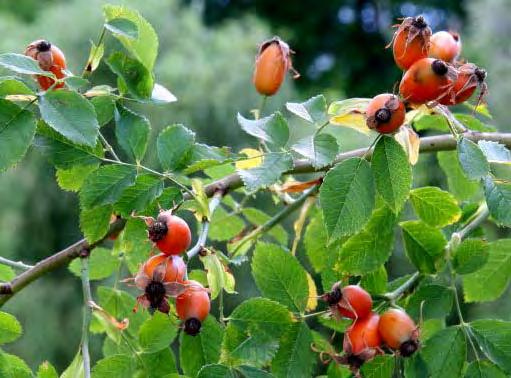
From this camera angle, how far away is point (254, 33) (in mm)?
6055

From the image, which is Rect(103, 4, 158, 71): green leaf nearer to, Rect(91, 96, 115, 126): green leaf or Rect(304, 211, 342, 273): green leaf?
Rect(91, 96, 115, 126): green leaf

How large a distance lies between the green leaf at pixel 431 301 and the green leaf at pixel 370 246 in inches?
1.9

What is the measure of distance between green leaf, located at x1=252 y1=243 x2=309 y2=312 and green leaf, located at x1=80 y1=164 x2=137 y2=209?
127 mm

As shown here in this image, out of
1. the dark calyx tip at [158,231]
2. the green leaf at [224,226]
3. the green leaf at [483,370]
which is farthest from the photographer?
the green leaf at [224,226]

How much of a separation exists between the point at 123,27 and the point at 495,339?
1.30ft

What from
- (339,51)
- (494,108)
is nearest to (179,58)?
(494,108)

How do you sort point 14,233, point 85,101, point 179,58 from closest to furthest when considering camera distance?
point 85,101
point 14,233
point 179,58

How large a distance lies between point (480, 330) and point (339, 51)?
9325mm

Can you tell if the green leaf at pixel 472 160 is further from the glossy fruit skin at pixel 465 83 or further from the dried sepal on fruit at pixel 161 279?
the dried sepal on fruit at pixel 161 279

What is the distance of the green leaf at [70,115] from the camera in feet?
2.10

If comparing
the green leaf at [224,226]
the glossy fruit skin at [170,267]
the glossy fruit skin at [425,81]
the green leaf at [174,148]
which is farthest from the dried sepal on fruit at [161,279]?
the green leaf at [224,226]

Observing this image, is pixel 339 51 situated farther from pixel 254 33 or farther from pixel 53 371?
pixel 53 371

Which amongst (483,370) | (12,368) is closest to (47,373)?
(12,368)

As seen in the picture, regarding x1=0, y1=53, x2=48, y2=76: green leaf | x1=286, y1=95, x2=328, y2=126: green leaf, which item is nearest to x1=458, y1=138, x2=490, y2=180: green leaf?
x1=286, y1=95, x2=328, y2=126: green leaf
